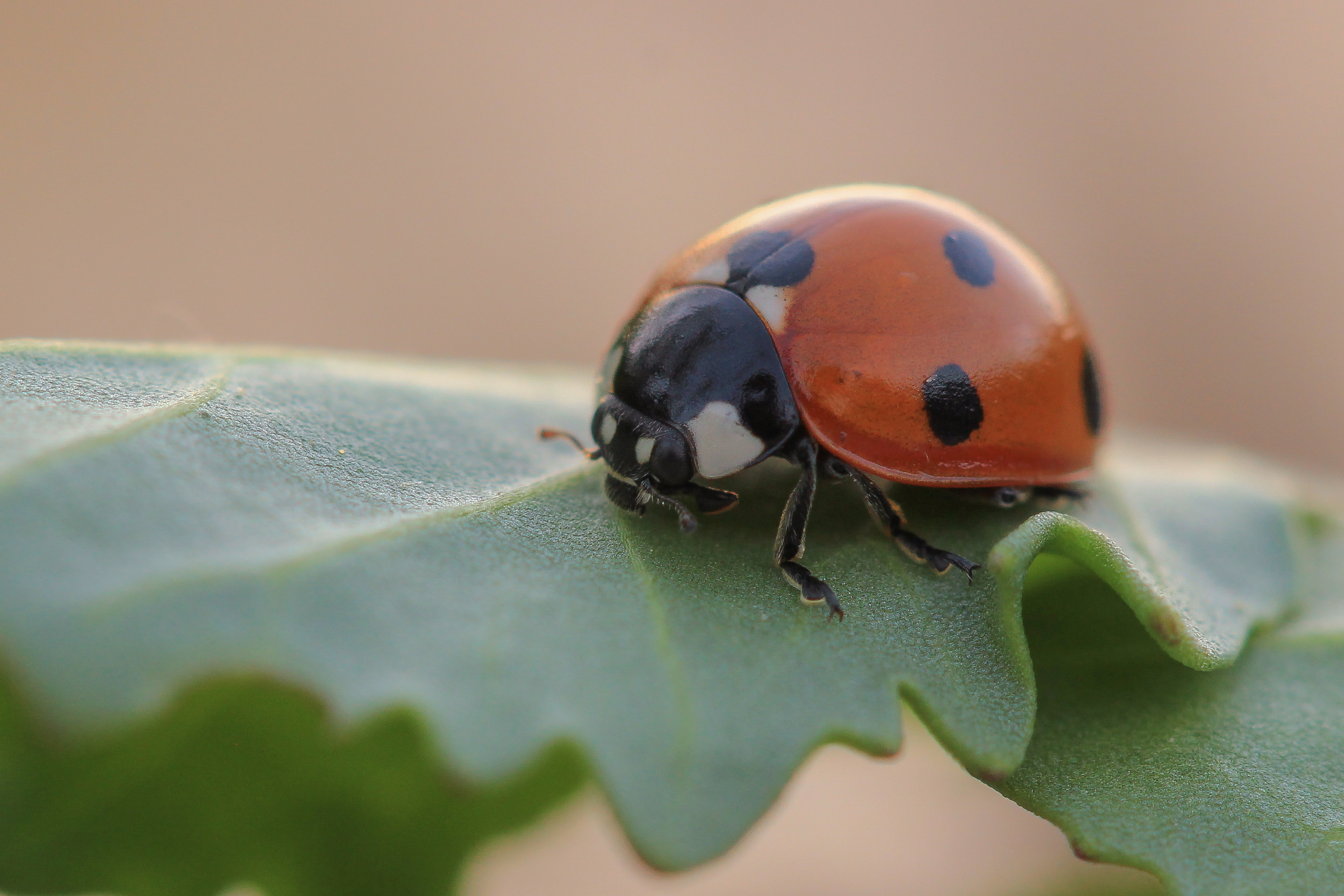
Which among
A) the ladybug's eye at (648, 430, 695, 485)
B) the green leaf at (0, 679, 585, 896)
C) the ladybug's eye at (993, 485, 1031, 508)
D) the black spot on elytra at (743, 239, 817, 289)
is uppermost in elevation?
the black spot on elytra at (743, 239, 817, 289)

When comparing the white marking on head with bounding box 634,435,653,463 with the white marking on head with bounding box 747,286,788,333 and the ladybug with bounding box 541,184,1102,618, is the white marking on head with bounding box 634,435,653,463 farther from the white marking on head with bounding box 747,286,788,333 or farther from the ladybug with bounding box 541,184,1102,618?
the white marking on head with bounding box 747,286,788,333

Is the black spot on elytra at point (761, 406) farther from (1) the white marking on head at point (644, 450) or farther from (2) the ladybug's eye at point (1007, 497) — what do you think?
(2) the ladybug's eye at point (1007, 497)

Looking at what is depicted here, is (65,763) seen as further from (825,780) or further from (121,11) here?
(121,11)

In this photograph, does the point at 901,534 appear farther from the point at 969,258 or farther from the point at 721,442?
A: the point at 969,258

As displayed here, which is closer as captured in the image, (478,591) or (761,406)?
(478,591)

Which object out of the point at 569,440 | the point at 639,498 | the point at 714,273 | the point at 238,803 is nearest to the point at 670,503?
the point at 639,498

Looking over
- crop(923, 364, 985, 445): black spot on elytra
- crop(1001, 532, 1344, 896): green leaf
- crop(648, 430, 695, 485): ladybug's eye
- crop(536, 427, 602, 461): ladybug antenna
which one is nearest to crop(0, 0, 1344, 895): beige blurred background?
crop(536, 427, 602, 461): ladybug antenna
